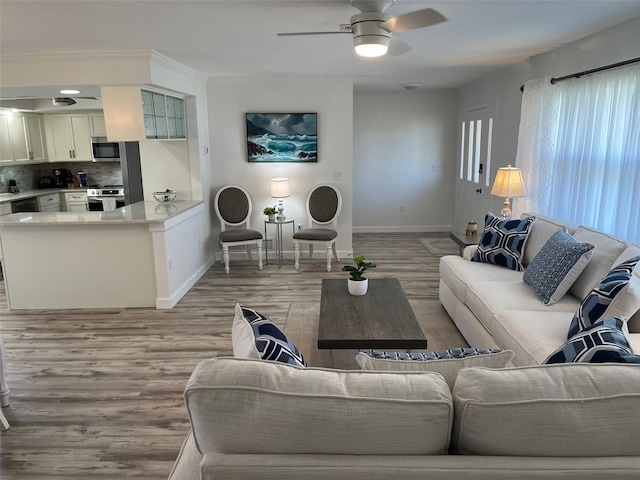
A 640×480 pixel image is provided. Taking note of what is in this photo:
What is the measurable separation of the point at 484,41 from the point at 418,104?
407 cm

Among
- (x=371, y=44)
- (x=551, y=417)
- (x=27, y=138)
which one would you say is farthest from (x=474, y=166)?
(x=27, y=138)

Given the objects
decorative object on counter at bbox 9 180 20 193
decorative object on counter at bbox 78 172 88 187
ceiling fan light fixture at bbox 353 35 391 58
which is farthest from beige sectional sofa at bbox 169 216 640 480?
decorative object on counter at bbox 78 172 88 187

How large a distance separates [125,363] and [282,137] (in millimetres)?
3617

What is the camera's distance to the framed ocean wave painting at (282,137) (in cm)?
605

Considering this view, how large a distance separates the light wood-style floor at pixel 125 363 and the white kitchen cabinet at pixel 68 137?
3079 millimetres

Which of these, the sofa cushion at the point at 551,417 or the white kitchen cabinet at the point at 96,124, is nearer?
the sofa cushion at the point at 551,417

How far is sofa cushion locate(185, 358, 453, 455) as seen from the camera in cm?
117

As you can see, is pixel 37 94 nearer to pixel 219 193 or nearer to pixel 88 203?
pixel 219 193

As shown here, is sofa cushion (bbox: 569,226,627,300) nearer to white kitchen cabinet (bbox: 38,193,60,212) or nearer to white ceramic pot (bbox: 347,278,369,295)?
white ceramic pot (bbox: 347,278,369,295)

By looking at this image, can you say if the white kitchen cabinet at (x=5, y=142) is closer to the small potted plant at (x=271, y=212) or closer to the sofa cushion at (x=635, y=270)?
the small potted plant at (x=271, y=212)

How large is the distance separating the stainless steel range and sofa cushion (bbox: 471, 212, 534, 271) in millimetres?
5785

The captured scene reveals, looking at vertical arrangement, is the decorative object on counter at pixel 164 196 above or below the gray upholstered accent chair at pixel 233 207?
above

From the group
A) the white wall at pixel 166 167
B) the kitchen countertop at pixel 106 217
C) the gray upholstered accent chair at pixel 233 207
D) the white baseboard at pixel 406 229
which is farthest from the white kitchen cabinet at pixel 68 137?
the white baseboard at pixel 406 229

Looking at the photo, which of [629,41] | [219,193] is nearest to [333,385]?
[629,41]
